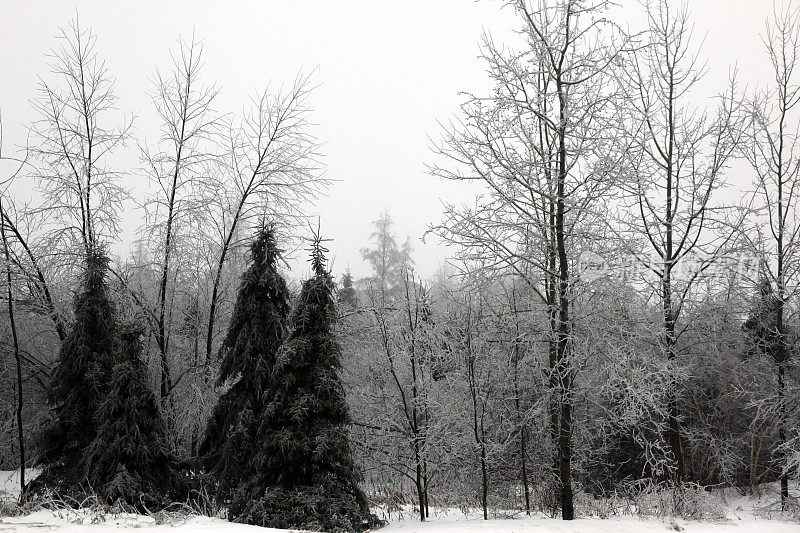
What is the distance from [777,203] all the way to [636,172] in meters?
4.60

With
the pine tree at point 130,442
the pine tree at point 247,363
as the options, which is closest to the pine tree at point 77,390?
the pine tree at point 130,442

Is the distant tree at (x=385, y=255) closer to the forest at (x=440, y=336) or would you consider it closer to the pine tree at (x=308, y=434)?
the forest at (x=440, y=336)

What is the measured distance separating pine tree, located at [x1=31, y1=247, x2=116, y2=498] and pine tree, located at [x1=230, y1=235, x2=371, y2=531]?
4128mm

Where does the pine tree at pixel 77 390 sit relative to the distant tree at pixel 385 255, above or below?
below

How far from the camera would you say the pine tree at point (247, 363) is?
Answer: 1005 centimetres

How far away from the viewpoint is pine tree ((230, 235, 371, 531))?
8.06m

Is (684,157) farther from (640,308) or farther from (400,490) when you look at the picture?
(400,490)

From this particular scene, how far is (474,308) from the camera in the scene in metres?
10.8

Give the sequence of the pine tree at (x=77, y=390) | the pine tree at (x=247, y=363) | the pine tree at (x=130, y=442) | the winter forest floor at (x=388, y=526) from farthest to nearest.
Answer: the pine tree at (x=77, y=390) < the pine tree at (x=247, y=363) < the pine tree at (x=130, y=442) < the winter forest floor at (x=388, y=526)

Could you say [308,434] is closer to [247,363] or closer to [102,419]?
[247,363]

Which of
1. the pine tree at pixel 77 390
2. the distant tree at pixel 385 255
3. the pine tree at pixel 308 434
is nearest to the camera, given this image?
the pine tree at pixel 308 434

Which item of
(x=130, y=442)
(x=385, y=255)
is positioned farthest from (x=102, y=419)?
(x=385, y=255)

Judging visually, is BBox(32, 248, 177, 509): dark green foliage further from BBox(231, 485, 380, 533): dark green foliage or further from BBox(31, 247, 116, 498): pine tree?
BBox(231, 485, 380, 533): dark green foliage

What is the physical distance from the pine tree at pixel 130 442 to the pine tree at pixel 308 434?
1990 mm
